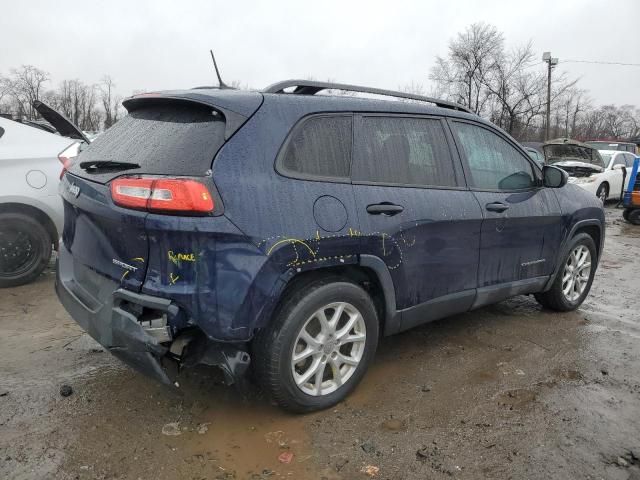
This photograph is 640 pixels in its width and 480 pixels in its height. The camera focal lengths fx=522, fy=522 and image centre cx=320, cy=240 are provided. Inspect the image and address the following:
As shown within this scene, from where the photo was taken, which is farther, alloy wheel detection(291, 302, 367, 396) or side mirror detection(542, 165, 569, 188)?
side mirror detection(542, 165, 569, 188)

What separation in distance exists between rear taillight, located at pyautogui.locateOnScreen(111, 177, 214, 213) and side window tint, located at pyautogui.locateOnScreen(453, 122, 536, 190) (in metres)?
2.00

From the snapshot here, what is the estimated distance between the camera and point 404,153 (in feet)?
10.6

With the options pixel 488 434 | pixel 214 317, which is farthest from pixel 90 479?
pixel 488 434

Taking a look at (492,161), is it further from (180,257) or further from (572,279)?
(180,257)

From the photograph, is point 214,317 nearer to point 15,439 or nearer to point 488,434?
point 15,439

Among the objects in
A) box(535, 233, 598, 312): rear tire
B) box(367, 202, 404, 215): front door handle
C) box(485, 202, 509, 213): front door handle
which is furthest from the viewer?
box(535, 233, 598, 312): rear tire

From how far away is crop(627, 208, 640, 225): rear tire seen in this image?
1149cm

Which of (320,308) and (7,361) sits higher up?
(320,308)

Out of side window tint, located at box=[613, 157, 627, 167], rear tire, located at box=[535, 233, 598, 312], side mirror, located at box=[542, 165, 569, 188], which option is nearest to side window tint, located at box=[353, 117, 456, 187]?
side mirror, located at box=[542, 165, 569, 188]

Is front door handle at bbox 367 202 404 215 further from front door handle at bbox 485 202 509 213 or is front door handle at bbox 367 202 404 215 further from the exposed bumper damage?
the exposed bumper damage

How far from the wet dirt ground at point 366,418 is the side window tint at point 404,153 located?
4.24 ft

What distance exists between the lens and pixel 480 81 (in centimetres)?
3756

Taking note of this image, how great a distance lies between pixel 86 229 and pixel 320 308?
134cm

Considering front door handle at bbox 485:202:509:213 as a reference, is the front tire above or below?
below
